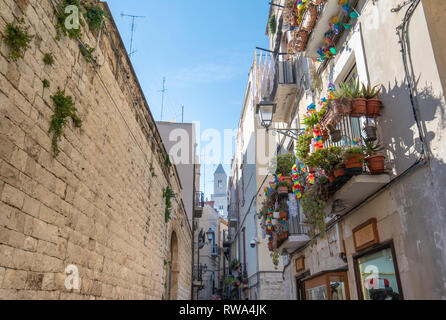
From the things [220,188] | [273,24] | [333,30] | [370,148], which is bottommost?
[370,148]

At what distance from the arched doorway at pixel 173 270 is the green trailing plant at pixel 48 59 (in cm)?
915

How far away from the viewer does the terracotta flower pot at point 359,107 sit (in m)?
4.68

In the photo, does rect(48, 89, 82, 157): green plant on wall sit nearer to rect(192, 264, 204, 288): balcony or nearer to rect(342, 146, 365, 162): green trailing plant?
rect(342, 146, 365, 162): green trailing plant

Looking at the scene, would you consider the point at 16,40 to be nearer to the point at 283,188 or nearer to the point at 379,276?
the point at 379,276

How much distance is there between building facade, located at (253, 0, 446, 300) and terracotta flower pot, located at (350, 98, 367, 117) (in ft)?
0.55

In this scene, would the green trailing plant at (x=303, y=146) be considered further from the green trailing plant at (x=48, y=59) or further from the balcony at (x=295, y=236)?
the green trailing plant at (x=48, y=59)

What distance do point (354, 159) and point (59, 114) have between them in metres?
3.50

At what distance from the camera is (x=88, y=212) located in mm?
4754

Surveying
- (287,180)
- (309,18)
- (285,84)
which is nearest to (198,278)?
(287,180)

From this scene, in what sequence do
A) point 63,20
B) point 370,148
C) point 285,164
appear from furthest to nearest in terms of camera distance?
point 285,164 → point 370,148 → point 63,20

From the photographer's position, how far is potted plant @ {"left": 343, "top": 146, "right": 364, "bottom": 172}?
4.65 meters

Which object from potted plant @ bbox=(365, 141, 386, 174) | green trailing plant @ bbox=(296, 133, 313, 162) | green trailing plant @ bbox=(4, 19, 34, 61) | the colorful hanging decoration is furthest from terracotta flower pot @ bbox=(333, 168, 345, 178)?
green trailing plant @ bbox=(4, 19, 34, 61)

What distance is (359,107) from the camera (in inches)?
185
